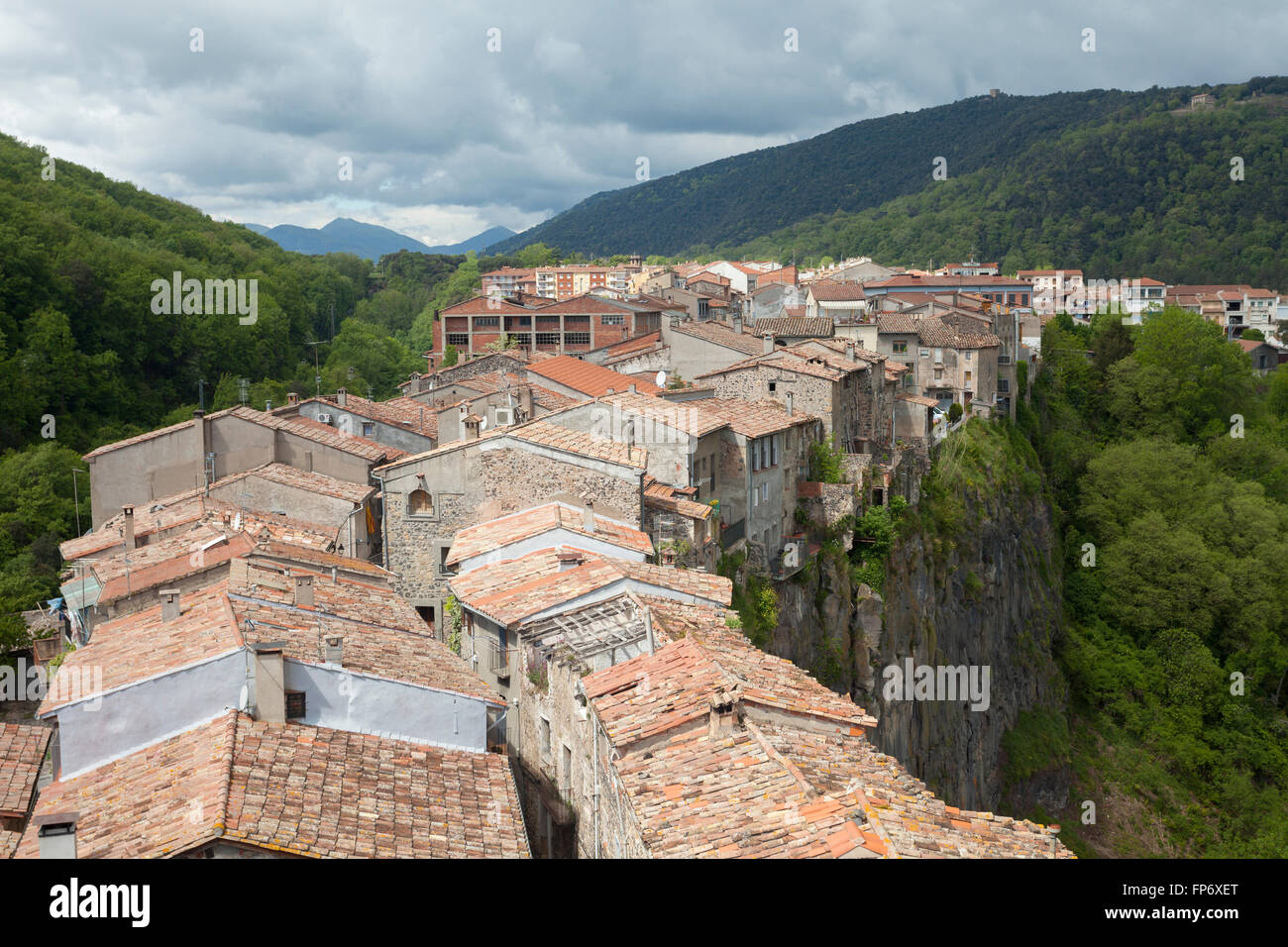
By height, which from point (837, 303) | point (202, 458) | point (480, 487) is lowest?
point (480, 487)

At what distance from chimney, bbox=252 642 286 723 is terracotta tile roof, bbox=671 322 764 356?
3297 centimetres

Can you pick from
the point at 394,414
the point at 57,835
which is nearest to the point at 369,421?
the point at 394,414

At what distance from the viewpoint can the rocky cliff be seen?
29.7m

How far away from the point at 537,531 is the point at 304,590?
4.41m

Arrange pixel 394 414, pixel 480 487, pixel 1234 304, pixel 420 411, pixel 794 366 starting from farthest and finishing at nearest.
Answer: pixel 1234 304 → pixel 420 411 → pixel 394 414 → pixel 794 366 → pixel 480 487

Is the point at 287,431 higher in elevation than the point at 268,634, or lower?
higher

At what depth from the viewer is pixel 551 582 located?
58.9 feet

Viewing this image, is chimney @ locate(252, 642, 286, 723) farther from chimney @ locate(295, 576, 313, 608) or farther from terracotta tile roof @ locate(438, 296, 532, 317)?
terracotta tile roof @ locate(438, 296, 532, 317)

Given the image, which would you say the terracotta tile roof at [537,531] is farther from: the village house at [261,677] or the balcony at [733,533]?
the balcony at [733,533]

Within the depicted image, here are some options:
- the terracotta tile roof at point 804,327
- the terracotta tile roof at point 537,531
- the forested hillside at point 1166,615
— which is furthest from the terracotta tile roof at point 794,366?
the forested hillside at point 1166,615

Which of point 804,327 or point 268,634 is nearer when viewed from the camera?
point 268,634

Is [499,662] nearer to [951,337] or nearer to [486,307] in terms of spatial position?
[951,337]

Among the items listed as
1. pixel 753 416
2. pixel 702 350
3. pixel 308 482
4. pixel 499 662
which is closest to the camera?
pixel 499 662

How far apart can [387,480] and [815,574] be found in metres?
11.5
